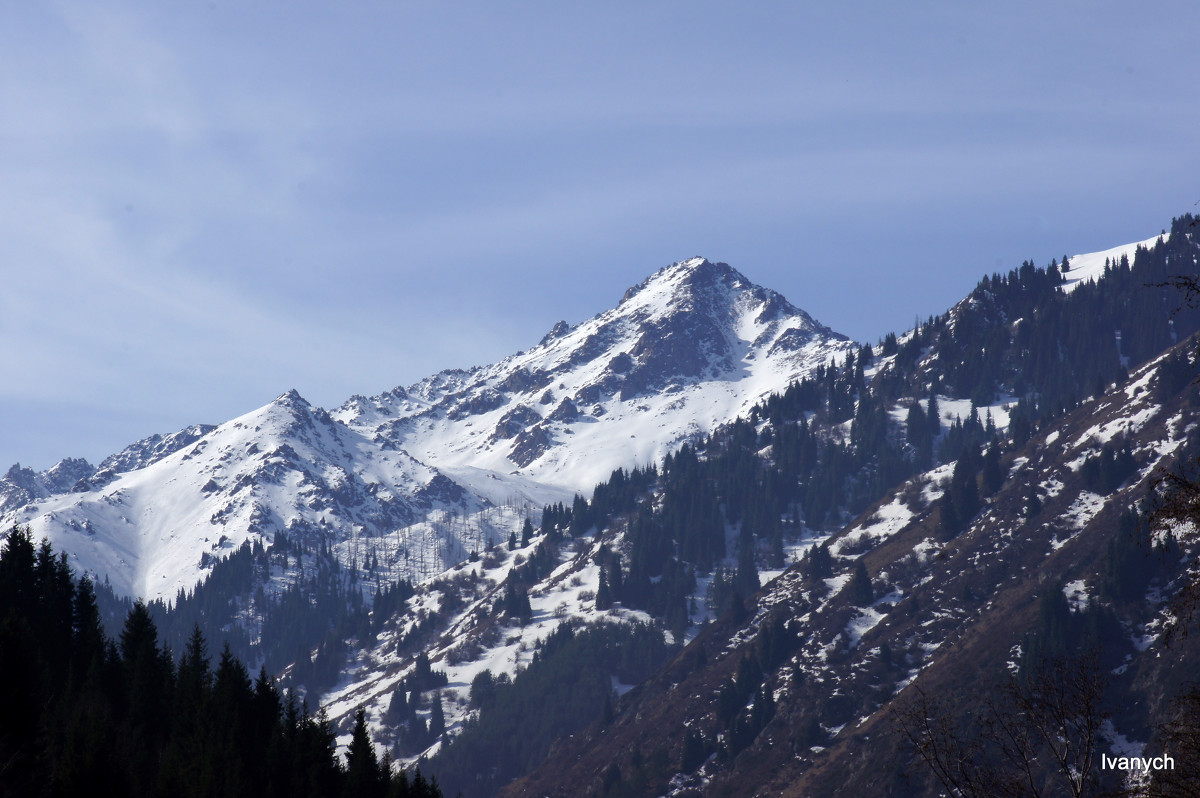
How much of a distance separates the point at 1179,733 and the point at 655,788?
583ft

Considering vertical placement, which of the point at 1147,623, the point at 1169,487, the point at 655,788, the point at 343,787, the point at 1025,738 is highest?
the point at 1169,487

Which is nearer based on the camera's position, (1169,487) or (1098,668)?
(1169,487)

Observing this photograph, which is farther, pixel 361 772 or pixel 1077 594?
pixel 1077 594

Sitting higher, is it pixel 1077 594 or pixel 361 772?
pixel 361 772

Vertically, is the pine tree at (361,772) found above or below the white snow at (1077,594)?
above

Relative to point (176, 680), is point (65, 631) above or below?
above

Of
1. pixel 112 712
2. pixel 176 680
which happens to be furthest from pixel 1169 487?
pixel 176 680

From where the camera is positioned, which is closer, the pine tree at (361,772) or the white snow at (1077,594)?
the pine tree at (361,772)

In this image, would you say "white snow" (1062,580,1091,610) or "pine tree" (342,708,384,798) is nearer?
"pine tree" (342,708,384,798)

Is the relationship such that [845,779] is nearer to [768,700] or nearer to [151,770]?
[768,700]

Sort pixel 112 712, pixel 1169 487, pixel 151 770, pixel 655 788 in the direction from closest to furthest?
pixel 1169 487
pixel 151 770
pixel 112 712
pixel 655 788

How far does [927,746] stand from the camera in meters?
25.8

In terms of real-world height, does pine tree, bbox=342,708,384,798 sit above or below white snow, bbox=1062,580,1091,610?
above

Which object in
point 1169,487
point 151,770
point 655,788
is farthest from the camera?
point 655,788
